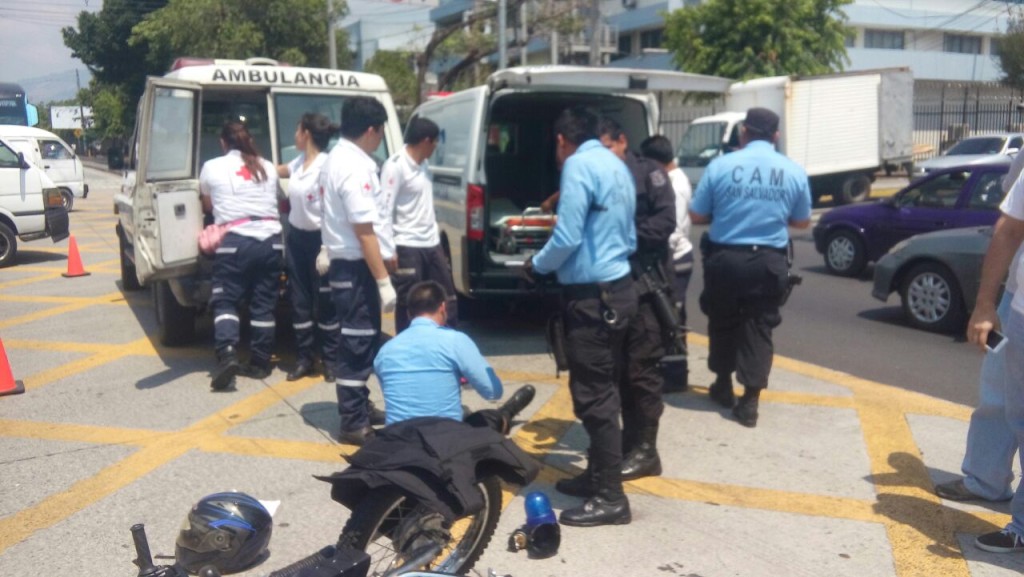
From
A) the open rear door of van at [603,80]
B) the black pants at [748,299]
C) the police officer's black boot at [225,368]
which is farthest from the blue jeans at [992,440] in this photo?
the police officer's black boot at [225,368]

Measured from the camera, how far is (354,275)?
5918 mm

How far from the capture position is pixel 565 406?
22.1 feet

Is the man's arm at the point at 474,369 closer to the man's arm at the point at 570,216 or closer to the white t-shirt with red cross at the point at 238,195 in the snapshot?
the man's arm at the point at 570,216

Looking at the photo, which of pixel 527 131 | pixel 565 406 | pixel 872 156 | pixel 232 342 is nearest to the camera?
pixel 565 406

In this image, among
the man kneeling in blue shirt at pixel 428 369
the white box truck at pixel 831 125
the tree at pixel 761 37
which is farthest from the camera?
the tree at pixel 761 37

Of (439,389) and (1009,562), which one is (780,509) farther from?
(439,389)

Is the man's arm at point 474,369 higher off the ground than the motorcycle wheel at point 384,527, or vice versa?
the man's arm at point 474,369

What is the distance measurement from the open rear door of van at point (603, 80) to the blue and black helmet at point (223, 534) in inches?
170

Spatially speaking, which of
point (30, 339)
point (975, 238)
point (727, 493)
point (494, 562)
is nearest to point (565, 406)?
point (727, 493)

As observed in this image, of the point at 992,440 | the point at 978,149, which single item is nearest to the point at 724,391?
the point at 992,440

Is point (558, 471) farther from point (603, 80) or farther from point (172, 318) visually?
point (172, 318)

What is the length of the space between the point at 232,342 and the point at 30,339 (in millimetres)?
3239

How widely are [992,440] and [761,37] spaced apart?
25.1 m

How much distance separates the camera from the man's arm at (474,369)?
4359mm
